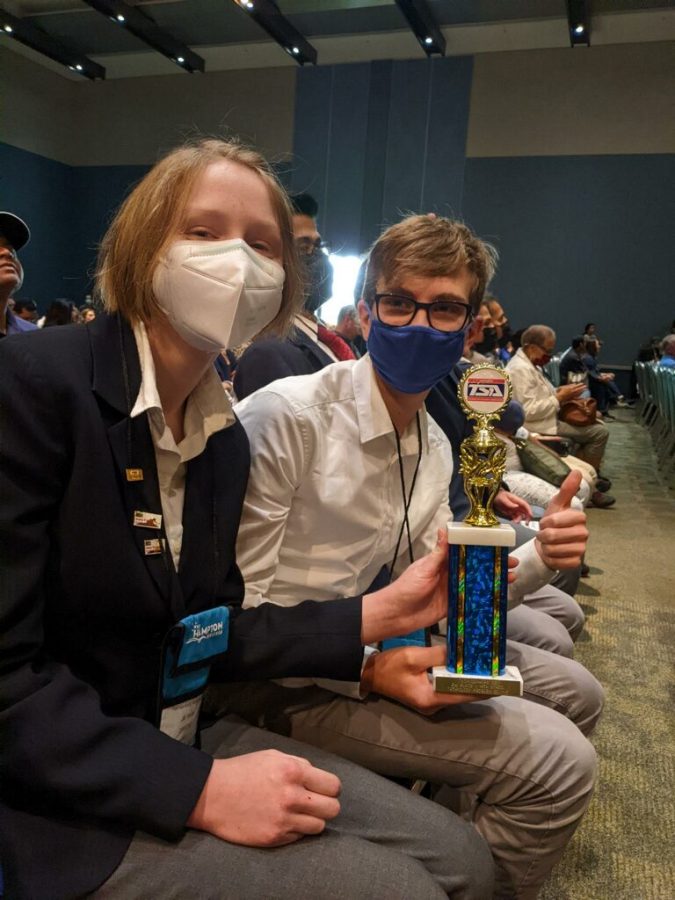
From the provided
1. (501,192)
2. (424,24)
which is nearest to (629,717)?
(424,24)

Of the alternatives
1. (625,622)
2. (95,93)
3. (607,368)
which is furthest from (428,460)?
(95,93)

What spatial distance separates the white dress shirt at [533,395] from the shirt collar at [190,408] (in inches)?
146

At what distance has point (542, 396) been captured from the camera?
4.84m

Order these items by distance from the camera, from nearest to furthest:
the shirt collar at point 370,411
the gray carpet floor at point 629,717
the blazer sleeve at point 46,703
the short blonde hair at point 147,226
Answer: the blazer sleeve at point 46,703 → the short blonde hair at point 147,226 → the shirt collar at point 370,411 → the gray carpet floor at point 629,717

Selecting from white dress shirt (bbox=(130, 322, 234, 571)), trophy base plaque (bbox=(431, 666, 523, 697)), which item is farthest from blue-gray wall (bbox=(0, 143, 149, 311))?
trophy base plaque (bbox=(431, 666, 523, 697))

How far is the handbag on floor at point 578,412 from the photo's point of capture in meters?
5.19

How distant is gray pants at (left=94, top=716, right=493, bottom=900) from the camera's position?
0.86 metres

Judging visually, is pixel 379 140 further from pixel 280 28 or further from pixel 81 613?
pixel 81 613

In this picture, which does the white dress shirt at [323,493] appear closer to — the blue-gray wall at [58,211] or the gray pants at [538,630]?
the gray pants at [538,630]

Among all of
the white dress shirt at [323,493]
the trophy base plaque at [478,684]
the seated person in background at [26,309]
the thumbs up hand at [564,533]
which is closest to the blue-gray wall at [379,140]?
the seated person in background at [26,309]

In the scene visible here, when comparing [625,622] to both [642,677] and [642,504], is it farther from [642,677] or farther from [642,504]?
[642,504]

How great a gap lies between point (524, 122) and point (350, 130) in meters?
3.24

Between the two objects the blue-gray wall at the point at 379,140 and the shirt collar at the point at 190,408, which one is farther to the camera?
the blue-gray wall at the point at 379,140

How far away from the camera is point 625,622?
10.8ft
